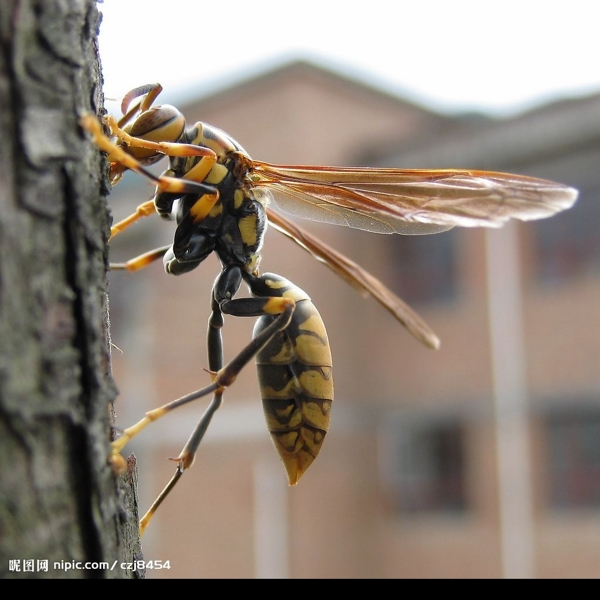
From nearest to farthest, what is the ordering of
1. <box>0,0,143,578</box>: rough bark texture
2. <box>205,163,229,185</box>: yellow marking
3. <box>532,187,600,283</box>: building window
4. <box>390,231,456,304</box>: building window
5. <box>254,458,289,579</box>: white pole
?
<box>0,0,143,578</box>: rough bark texture
<box>205,163,229,185</box>: yellow marking
<box>532,187,600,283</box>: building window
<box>254,458,289,579</box>: white pole
<box>390,231,456,304</box>: building window

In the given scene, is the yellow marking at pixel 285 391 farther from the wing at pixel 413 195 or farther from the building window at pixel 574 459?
the building window at pixel 574 459

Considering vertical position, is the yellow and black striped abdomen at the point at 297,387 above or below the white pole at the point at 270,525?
above

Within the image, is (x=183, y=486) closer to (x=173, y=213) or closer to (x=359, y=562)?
(x=359, y=562)

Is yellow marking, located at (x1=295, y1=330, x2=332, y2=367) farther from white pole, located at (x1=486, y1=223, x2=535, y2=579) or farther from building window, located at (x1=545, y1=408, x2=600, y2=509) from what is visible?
building window, located at (x1=545, y1=408, x2=600, y2=509)

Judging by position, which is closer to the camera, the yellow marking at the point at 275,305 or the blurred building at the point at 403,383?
the yellow marking at the point at 275,305

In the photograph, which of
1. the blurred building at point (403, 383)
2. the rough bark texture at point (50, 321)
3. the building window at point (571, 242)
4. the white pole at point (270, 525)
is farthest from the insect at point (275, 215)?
the white pole at point (270, 525)

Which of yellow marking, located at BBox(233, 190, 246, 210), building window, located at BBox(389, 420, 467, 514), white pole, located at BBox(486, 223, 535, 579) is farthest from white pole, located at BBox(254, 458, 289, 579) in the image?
yellow marking, located at BBox(233, 190, 246, 210)
